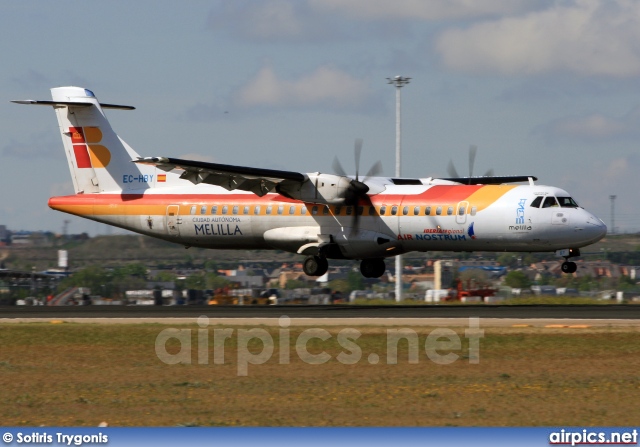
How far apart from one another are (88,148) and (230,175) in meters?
7.60

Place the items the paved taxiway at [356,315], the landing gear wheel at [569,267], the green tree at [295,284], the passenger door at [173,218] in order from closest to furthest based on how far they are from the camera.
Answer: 1. the paved taxiway at [356,315]
2. the landing gear wheel at [569,267]
3. the passenger door at [173,218]
4. the green tree at [295,284]

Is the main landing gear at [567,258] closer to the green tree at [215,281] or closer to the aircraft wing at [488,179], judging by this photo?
the aircraft wing at [488,179]

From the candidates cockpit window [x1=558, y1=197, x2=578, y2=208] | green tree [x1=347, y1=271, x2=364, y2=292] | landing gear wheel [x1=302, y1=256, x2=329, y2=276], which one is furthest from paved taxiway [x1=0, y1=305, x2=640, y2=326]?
green tree [x1=347, y1=271, x2=364, y2=292]

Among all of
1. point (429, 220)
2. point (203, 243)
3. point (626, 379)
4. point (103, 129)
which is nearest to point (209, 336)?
point (626, 379)

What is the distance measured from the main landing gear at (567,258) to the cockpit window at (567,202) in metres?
1.40

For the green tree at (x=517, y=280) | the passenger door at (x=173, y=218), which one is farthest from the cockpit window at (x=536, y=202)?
the passenger door at (x=173, y=218)

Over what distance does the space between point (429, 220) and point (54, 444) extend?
23.3m

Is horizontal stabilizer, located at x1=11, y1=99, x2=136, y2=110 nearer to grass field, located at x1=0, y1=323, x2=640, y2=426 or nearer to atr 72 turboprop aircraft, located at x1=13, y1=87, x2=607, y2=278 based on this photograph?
atr 72 turboprop aircraft, located at x1=13, y1=87, x2=607, y2=278

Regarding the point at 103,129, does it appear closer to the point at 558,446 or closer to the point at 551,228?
the point at 551,228

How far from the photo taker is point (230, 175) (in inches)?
1321

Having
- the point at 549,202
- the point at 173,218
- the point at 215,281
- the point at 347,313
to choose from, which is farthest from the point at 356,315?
the point at 215,281

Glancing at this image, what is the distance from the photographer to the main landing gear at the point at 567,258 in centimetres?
3128

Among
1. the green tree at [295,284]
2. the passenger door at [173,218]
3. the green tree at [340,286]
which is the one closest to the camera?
the passenger door at [173,218]

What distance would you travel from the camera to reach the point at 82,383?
17016 mm
